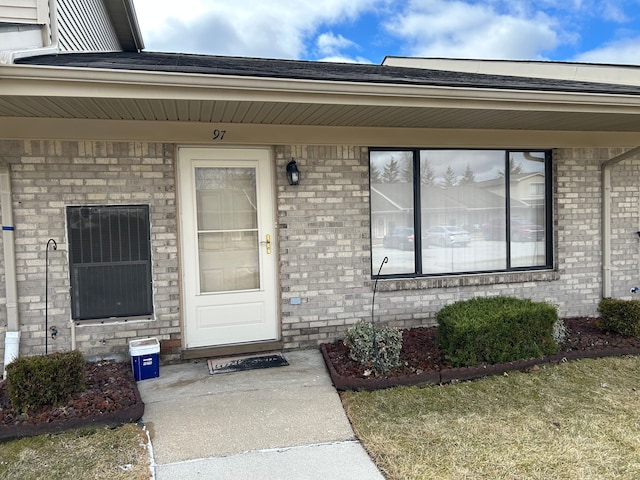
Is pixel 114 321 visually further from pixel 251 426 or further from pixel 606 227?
pixel 606 227

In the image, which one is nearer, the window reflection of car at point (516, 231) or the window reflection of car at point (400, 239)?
the window reflection of car at point (400, 239)

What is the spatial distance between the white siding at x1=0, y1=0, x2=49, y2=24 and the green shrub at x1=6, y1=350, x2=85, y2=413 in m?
3.22

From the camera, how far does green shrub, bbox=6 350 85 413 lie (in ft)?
10.9

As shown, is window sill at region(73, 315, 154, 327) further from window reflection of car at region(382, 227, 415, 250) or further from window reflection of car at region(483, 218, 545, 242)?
window reflection of car at region(483, 218, 545, 242)

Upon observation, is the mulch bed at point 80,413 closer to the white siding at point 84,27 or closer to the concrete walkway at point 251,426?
the concrete walkway at point 251,426

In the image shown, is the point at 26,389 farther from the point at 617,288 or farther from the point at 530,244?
the point at 617,288

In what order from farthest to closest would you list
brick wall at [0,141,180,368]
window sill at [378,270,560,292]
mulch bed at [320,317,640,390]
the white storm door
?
window sill at [378,270,560,292], the white storm door, brick wall at [0,141,180,368], mulch bed at [320,317,640,390]

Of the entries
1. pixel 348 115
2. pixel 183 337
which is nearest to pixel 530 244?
pixel 348 115

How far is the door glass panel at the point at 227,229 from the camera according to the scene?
4758 mm

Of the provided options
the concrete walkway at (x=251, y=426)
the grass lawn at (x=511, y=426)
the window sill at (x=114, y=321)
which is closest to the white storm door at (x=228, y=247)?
the window sill at (x=114, y=321)

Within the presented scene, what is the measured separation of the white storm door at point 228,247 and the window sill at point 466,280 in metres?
1.35

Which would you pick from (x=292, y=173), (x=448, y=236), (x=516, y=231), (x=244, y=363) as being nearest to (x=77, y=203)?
(x=292, y=173)

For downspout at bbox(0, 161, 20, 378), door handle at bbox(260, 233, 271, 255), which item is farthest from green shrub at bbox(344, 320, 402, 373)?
downspout at bbox(0, 161, 20, 378)

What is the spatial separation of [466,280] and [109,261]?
Answer: 3883 millimetres
